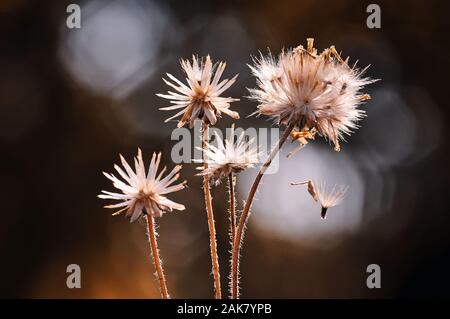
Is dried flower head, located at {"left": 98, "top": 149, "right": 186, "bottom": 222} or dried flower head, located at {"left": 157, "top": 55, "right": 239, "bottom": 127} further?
dried flower head, located at {"left": 157, "top": 55, "right": 239, "bottom": 127}

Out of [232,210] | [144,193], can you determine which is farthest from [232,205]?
[144,193]

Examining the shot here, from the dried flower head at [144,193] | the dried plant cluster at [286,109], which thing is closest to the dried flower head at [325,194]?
the dried plant cluster at [286,109]

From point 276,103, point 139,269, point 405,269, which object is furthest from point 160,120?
point 276,103

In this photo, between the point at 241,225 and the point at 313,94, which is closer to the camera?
the point at 241,225

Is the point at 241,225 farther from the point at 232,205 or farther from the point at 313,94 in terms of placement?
the point at 313,94

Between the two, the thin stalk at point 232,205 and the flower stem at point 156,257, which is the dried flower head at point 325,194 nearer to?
the thin stalk at point 232,205

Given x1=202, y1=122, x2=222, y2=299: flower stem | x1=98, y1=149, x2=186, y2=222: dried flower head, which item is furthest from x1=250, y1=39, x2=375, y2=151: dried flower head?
x1=98, y1=149, x2=186, y2=222: dried flower head

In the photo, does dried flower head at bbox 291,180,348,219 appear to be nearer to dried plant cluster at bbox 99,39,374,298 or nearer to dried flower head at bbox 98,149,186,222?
dried plant cluster at bbox 99,39,374,298
